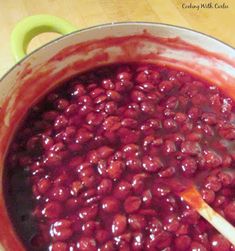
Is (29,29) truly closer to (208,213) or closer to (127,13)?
(127,13)

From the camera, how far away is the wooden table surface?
1395mm

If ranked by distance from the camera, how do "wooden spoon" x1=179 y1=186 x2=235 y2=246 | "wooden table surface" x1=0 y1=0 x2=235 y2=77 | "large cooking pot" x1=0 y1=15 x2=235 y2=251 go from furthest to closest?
"wooden table surface" x1=0 y1=0 x2=235 y2=77 → "large cooking pot" x1=0 y1=15 x2=235 y2=251 → "wooden spoon" x1=179 y1=186 x2=235 y2=246

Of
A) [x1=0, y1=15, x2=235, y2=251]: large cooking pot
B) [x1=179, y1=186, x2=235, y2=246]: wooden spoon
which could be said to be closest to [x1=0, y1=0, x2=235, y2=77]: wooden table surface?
[x1=0, y1=15, x2=235, y2=251]: large cooking pot

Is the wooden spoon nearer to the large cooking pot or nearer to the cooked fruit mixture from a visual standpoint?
the cooked fruit mixture

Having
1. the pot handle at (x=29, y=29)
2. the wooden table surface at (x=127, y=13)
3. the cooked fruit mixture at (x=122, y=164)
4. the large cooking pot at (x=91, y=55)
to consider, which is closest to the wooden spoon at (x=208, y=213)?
the cooked fruit mixture at (x=122, y=164)

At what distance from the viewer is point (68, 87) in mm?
1158

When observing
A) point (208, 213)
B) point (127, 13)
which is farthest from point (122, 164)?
point (127, 13)

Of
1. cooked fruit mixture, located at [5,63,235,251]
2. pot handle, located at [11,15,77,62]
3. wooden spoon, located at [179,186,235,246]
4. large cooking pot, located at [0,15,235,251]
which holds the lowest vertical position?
wooden spoon, located at [179,186,235,246]

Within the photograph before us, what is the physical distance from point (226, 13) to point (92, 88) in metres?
0.65

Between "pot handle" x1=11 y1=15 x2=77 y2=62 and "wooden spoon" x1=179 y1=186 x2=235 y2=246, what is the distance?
538mm

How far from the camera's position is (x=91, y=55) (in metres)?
1.18

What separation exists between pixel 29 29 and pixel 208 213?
2.13 feet

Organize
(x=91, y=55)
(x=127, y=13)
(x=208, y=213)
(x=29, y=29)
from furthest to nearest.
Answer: (x=127, y=13) → (x=91, y=55) → (x=29, y=29) → (x=208, y=213)

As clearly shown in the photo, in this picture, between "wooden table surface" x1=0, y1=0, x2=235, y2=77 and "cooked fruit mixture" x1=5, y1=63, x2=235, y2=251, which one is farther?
"wooden table surface" x1=0, y1=0, x2=235, y2=77
